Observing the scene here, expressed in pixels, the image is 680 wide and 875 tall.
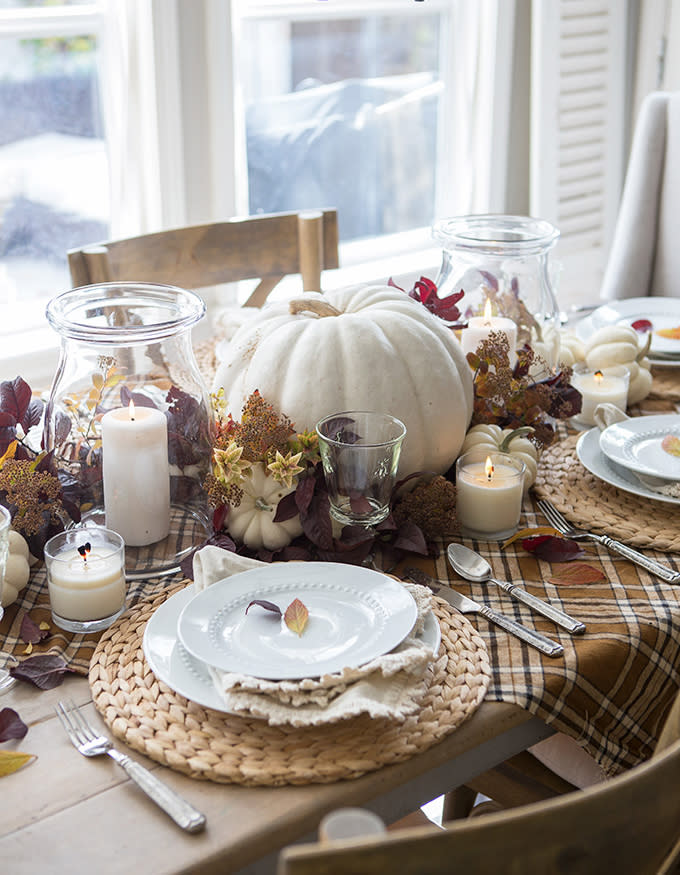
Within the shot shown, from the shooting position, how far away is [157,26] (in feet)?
7.88

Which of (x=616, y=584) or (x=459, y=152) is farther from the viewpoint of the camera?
(x=459, y=152)

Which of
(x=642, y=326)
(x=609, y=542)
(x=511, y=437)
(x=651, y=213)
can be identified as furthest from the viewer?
(x=651, y=213)

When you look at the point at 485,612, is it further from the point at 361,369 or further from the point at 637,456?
the point at 637,456

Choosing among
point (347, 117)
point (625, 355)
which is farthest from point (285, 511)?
point (347, 117)

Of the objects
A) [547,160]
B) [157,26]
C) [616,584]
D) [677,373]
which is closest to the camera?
[616,584]

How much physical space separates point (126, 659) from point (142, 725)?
98 mm

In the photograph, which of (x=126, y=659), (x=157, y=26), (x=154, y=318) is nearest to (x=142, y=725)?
(x=126, y=659)

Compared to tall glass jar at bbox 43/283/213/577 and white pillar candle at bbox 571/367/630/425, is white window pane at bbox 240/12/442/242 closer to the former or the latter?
white pillar candle at bbox 571/367/630/425

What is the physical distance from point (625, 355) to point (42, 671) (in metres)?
1.02

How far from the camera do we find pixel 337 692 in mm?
765

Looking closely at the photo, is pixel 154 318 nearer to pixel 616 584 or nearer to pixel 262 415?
pixel 262 415

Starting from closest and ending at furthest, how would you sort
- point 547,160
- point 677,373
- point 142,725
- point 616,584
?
point 142,725, point 616,584, point 677,373, point 547,160

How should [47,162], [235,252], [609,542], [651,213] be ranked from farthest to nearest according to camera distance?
[47,162] → [651,213] → [235,252] → [609,542]

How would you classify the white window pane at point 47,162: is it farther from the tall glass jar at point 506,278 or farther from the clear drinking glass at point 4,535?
the clear drinking glass at point 4,535
